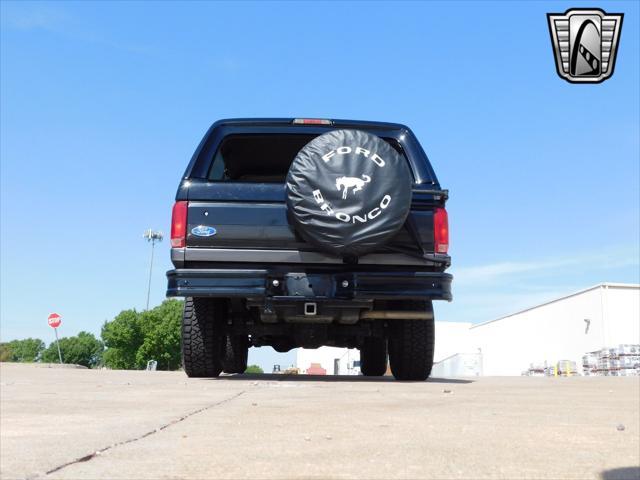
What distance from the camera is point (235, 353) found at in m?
9.19

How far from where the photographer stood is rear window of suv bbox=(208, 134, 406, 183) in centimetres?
691

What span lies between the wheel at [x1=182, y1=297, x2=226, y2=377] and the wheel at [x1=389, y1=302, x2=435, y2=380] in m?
1.79

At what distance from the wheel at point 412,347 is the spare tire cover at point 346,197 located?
122cm

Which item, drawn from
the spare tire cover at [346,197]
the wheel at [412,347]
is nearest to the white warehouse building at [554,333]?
the wheel at [412,347]

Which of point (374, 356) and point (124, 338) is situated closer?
point (374, 356)

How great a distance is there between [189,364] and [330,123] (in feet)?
8.96

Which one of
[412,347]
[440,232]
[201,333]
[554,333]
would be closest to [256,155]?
[201,333]

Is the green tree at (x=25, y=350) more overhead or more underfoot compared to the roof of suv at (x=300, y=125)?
more overhead

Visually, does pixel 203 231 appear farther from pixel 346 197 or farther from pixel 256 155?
pixel 256 155

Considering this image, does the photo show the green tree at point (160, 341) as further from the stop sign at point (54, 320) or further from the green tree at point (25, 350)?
the green tree at point (25, 350)

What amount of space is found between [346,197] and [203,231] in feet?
4.19

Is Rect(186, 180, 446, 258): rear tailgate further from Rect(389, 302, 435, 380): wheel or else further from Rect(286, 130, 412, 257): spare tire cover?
Rect(389, 302, 435, 380): wheel

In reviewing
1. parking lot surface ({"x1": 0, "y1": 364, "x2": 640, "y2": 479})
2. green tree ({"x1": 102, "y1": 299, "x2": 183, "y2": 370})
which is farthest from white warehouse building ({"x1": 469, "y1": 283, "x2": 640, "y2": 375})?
green tree ({"x1": 102, "y1": 299, "x2": 183, "y2": 370})

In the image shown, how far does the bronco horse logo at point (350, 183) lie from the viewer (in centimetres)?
591
